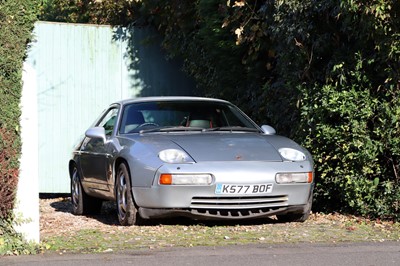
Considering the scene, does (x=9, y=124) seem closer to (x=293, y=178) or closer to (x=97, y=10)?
(x=293, y=178)

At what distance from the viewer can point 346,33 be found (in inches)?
394

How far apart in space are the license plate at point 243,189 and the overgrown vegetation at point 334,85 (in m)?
1.33

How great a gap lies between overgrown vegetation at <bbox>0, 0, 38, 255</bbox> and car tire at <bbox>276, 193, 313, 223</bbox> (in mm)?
3249

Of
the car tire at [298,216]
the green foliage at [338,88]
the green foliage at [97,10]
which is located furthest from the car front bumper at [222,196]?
the green foliage at [97,10]

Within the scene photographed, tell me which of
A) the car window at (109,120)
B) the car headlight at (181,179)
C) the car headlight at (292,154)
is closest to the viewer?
the car headlight at (181,179)

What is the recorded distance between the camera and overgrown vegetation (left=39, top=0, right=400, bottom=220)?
963 centimetres

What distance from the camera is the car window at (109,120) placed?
1062cm

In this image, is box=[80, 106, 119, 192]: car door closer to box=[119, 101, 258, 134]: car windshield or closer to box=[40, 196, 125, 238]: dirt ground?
box=[119, 101, 258, 134]: car windshield

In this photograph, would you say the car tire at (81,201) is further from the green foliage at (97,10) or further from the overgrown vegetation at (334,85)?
the green foliage at (97,10)

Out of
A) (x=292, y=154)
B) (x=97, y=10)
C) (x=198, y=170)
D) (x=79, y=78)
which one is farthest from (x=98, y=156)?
(x=97, y=10)

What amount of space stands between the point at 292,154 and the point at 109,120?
268 centimetres

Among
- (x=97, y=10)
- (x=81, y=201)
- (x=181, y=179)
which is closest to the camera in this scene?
(x=181, y=179)

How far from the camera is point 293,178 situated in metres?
9.16

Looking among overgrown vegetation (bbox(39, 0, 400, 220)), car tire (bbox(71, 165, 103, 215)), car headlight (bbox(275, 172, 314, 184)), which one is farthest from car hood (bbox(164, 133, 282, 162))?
car tire (bbox(71, 165, 103, 215))
